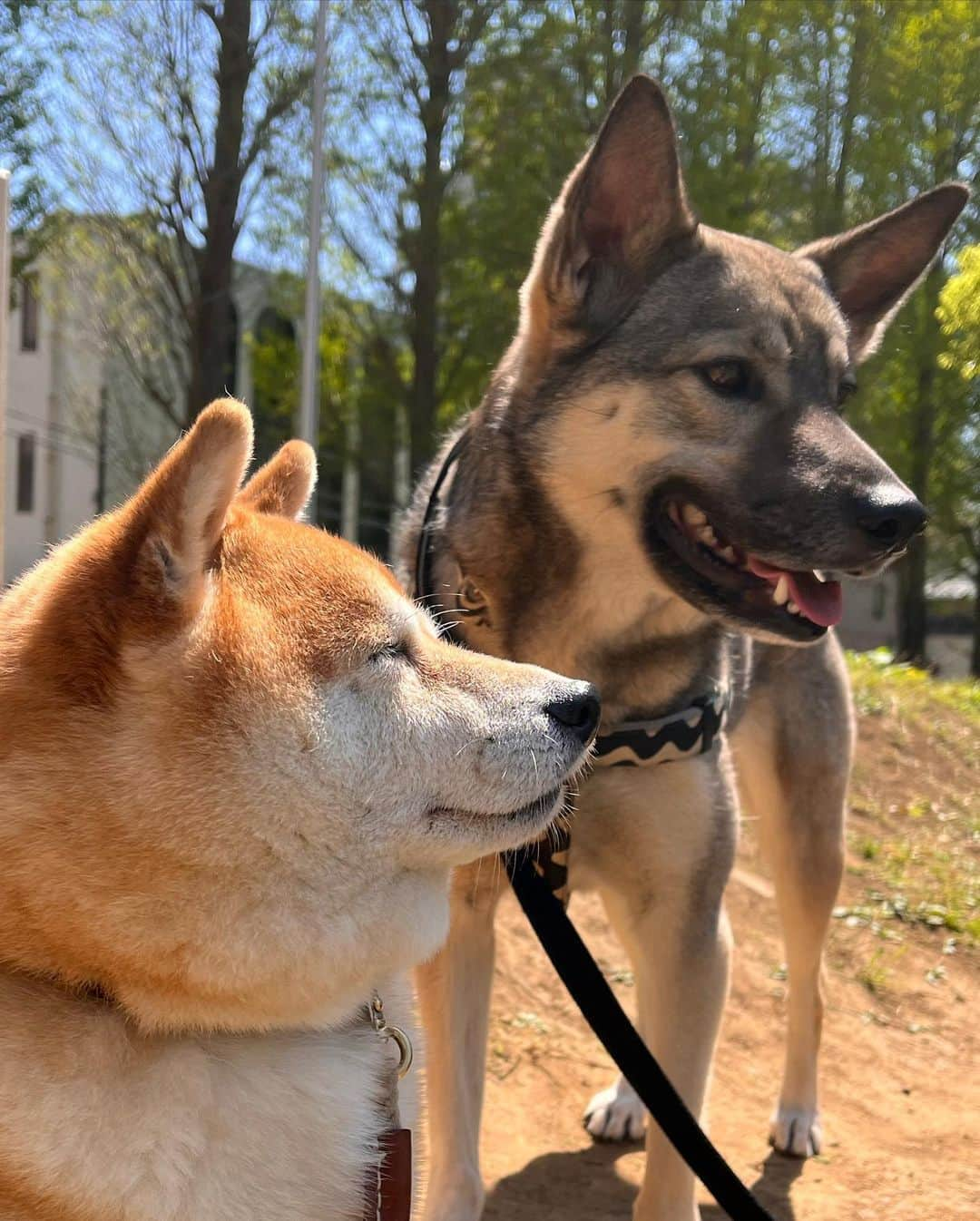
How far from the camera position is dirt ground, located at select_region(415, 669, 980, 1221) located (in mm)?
3469

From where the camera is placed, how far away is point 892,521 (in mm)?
2633

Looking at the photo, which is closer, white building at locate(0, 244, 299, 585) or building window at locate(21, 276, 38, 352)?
building window at locate(21, 276, 38, 352)

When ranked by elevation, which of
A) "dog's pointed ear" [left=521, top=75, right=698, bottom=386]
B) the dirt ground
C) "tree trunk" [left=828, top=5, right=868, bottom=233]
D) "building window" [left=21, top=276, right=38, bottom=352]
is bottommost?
the dirt ground

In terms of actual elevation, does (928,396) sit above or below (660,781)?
above

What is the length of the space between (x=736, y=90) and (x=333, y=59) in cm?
309

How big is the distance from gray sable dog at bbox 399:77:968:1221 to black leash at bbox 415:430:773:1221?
0.25m

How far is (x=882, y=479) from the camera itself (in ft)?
8.81

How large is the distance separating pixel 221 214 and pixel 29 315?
4701mm

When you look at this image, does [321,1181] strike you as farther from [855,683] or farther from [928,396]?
[928,396]

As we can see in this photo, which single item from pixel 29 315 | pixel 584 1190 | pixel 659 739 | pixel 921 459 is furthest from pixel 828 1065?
pixel 29 315

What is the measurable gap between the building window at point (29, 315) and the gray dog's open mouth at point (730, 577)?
7498 mm

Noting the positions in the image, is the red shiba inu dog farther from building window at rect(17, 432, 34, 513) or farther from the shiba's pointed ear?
building window at rect(17, 432, 34, 513)

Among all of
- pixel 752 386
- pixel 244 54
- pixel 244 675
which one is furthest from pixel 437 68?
pixel 244 675

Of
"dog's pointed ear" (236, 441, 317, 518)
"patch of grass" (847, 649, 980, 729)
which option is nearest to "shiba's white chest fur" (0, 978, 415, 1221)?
"dog's pointed ear" (236, 441, 317, 518)
